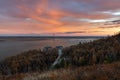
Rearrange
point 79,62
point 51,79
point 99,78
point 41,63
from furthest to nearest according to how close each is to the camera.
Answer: point 41,63 < point 79,62 < point 51,79 < point 99,78

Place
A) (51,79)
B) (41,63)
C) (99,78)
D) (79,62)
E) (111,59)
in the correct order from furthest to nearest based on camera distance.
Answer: (41,63)
(79,62)
(111,59)
(51,79)
(99,78)

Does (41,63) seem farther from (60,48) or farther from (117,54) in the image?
(117,54)

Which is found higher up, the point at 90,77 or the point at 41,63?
the point at 90,77

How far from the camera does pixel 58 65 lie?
19047mm

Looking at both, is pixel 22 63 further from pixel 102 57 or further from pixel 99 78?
pixel 99 78

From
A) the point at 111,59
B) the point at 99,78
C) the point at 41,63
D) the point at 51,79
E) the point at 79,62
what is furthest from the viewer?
the point at 41,63

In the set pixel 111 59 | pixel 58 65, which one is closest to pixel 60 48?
pixel 58 65

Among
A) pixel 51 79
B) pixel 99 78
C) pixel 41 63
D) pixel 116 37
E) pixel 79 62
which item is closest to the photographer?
pixel 99 78

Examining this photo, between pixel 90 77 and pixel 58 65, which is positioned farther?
pixel 58 65

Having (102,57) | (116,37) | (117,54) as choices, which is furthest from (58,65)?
(116,37)

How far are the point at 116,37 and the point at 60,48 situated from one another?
20.4 ft

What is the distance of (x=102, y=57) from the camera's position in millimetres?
18469

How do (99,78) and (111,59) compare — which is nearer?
(99,78)

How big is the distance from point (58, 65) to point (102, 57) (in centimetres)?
369
